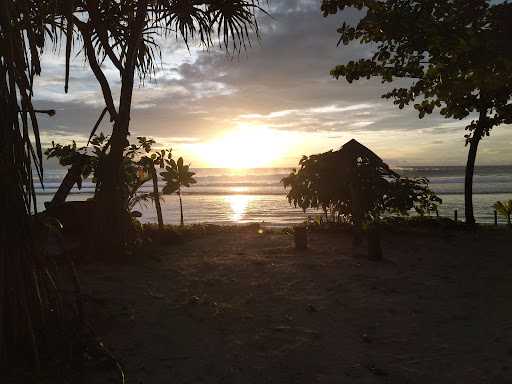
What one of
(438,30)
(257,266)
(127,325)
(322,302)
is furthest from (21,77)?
(257,266)

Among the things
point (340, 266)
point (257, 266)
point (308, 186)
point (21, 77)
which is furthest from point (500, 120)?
point (21, 77)

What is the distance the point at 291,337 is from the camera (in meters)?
5.23

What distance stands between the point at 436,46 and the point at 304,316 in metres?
4.28

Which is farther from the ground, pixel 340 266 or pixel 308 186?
pixel 308 186

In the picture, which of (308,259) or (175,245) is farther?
(175,245)

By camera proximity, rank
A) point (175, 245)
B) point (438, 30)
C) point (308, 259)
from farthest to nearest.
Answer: point (175, 245)
point (308, 259)
point (438, 30)

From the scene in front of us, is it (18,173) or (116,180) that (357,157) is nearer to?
(116,180)

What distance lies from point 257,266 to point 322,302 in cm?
229

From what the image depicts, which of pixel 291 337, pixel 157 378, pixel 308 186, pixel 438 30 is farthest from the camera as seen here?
Result: pixel 308 186

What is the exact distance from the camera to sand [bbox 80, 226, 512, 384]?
443cm

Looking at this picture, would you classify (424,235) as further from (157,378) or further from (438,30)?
(157,378)

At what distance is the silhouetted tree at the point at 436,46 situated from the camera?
581cm

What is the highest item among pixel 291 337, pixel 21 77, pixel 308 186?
pixel 21 77

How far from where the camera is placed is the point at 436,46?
20.9 feet
